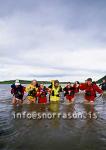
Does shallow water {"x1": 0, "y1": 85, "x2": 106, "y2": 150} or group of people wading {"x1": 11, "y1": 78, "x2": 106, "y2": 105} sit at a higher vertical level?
group of people wading {"x1": 11, "y1": 78, "x2": 106, "y2": 105}

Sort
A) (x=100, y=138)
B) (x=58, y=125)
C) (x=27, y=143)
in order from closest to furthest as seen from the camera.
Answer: (x=27, y=143) < (x=100, y=138) < (x=58, y=125)

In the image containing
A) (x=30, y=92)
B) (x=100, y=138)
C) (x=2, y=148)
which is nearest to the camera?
(x=2, y=148)

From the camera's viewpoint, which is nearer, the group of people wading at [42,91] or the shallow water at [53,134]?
the shallow water at [53,134]

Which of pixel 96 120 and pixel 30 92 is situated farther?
pixel 30 92

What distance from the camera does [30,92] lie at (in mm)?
20422

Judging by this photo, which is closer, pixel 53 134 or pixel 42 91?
pixel 53 134

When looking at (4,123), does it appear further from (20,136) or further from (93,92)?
(93,92)

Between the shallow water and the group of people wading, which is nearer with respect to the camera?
→ the shallow water

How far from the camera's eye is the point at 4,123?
39.3 ft

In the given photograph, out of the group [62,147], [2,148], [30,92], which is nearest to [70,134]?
[62,147]

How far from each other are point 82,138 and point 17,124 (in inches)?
130

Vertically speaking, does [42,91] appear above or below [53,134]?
above

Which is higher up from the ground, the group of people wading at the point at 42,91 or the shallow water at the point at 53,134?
the group of people wading at the point at 42,91

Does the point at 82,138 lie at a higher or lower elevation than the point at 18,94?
lower
